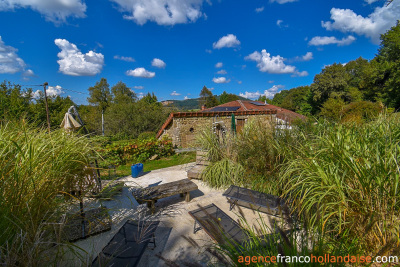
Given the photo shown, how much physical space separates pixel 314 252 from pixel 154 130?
20.1 metres

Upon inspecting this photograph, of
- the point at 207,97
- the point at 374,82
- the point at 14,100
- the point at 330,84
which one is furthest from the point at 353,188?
the point at 207,97

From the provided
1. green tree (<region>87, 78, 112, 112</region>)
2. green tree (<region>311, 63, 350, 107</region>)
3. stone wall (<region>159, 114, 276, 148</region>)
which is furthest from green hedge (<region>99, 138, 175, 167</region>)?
green tree (<region>87, 78, 112, 112</region>)

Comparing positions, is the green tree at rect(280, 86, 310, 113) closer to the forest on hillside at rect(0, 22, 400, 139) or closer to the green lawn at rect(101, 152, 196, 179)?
the forest on hillside at rect(0, 22, 400, 139)

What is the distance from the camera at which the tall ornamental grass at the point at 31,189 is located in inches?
52.0

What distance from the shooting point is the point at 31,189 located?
1595 mm

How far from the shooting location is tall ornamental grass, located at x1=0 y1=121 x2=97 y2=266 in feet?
4.33

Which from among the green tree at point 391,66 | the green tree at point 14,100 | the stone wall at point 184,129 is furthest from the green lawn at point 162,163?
the green tree at point 391,66

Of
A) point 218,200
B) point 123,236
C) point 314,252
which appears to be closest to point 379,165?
point 314,252

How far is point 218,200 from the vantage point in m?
4.30

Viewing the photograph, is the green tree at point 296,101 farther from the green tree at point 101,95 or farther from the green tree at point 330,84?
the green tree at point 101,95

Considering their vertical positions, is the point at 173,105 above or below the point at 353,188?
above

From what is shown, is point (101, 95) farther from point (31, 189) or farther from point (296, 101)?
point (296, 101)

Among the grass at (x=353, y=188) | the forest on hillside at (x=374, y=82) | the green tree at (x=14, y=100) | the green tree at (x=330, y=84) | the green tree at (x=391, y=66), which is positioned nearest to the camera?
the grass at (x=353, y=188)

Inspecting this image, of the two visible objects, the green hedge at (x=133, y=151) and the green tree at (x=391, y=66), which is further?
the green tree at (x=391, y=66)
